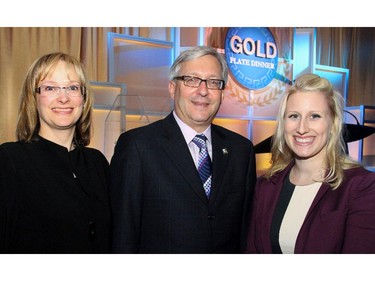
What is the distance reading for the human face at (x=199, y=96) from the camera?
1.87 metres

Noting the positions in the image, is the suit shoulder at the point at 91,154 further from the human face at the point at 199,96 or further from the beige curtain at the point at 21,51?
the beige curtain at the point at 21,51

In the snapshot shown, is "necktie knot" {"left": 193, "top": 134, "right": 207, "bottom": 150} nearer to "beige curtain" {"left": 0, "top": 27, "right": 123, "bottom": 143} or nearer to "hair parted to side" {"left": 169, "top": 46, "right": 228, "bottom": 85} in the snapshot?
"hair parted to side" {"left": 169, "top": 46, "right": 228, "bottom": 85}

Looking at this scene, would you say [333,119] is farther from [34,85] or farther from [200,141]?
[34,85]

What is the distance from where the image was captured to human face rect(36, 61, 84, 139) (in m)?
1.74

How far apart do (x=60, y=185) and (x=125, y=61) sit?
185cm

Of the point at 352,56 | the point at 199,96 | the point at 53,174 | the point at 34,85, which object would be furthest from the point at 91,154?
the point at 352,56

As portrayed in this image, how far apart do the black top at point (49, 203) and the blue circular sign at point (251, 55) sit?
7.77ft

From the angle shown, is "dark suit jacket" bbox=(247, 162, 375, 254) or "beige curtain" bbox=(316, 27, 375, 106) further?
"beige curtain" bbox=(316, 27, 375, 106)

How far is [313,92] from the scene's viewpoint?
5.83 ft

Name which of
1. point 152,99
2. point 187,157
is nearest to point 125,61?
point 152,99

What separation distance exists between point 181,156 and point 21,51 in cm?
181

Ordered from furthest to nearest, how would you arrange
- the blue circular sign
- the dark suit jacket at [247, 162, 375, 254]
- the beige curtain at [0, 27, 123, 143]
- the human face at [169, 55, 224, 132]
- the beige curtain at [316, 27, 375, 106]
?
the beige curtain at [316, 27, 375, 106] → the blue circular sign → the beige curtain at [0, 27, 123, 143] → the human face at [169, 55, 224, 132] → the dark suit jacket at [247, 162, 375, 254]

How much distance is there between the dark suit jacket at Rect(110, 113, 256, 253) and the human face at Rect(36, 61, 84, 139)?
238 mm

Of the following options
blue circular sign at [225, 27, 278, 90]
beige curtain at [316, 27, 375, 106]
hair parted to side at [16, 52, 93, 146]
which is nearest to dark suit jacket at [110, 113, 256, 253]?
hair parted to side at [16, 52, 93, 146]
